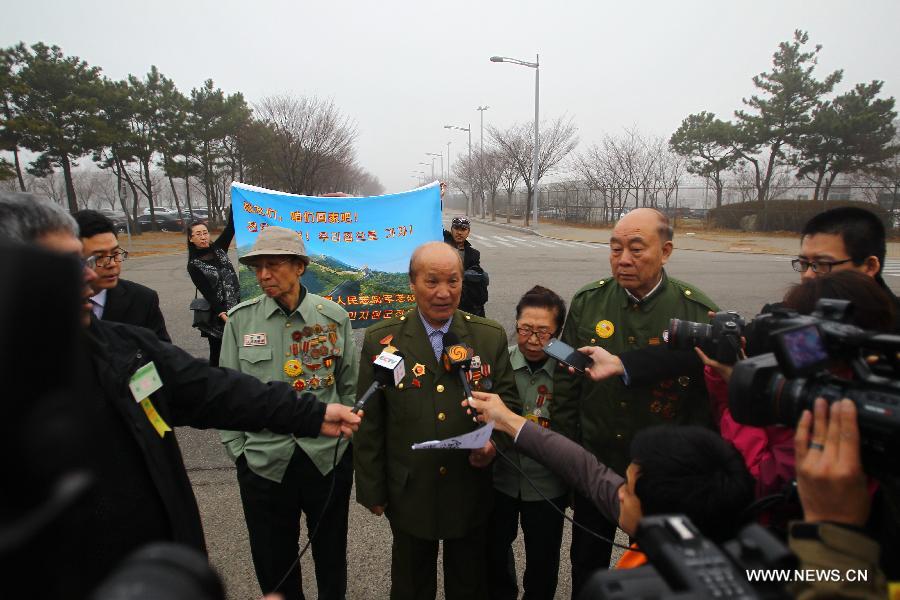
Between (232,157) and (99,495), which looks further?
(232,157)

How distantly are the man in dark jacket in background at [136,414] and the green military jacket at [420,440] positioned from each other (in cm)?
50

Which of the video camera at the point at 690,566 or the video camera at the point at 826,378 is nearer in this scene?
the video camera at the point at 690,566

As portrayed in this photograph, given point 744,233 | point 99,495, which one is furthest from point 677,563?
point 744,233

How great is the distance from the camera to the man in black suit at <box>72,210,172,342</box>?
2.85 metres

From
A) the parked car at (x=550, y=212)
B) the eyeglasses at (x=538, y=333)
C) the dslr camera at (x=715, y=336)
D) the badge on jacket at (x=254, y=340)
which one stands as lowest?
the badge on jacket at (x=254, y=340)

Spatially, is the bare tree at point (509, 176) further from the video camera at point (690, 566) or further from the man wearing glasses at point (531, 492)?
the video camera at point (690, 566)

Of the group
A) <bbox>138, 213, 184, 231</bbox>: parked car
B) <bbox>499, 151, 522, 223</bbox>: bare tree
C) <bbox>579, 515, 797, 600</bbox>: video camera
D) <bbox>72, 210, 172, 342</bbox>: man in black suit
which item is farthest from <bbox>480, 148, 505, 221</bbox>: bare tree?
<bbox>579, 515, 797, 600</bbox>: video camera

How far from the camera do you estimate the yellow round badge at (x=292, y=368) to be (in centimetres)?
248

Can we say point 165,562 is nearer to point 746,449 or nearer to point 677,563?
point 677,563

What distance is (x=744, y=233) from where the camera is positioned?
87.7 ft

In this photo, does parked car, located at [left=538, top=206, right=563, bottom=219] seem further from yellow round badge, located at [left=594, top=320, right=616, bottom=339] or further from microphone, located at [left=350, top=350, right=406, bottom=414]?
microphone, located at [left=350, top=350, right=406, bottom=414]

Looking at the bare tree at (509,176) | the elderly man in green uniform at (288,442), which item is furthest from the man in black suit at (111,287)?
the bare tree at (509,176)

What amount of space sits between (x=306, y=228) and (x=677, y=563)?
15.4ft

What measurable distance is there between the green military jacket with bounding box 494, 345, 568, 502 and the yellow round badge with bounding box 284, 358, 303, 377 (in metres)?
1.08
